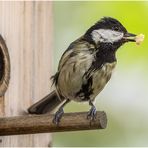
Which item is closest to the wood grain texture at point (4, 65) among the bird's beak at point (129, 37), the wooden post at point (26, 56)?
the wooden post at point (26, 56)

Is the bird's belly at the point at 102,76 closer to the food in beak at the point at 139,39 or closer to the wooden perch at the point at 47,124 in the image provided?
the food in beak at the point at 139,39

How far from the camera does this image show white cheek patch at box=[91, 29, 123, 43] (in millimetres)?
2588

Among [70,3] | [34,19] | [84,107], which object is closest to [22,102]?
[34,19]

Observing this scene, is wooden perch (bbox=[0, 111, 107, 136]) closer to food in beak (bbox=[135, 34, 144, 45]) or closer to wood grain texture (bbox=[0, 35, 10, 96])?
wood grain texture (bbox=[0, 35, 10, 96])

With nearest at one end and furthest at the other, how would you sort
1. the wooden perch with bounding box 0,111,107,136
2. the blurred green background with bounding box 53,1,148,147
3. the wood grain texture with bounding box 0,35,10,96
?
1. the wooden perch with bounding box 0,111,107,136
2. the wood grain texture with bounding box 0,35,10,96
3. the blurred green background with bounding box 53,1,148,147

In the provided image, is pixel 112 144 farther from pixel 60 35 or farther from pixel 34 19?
pixel 34 19

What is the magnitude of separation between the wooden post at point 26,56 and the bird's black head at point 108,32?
0.20 metres

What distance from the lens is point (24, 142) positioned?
2535 mm

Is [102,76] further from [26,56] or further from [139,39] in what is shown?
[26,56]

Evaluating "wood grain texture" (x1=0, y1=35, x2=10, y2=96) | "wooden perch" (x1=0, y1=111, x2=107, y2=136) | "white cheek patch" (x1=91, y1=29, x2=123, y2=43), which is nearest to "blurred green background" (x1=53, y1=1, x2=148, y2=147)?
"white cheek patch" (x1=91, y1=29, x2=123, y2=43)

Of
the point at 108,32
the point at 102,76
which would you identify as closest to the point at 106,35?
the point at 108,32

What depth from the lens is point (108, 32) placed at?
2.60 m

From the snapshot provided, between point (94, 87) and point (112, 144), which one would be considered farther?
point (112, 144)

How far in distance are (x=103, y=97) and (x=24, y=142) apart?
753 millimetres
